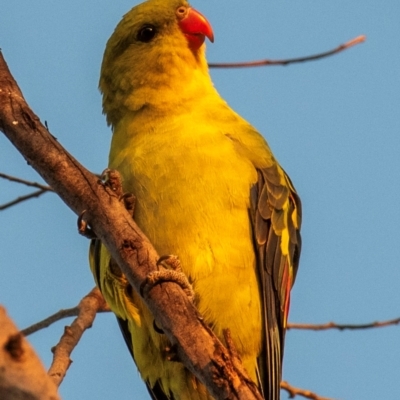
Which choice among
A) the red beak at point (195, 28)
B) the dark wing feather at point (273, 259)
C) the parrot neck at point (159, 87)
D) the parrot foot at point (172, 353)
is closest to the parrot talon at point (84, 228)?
the parrot foot at point (172, 353)

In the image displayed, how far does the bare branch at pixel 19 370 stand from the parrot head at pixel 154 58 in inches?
119

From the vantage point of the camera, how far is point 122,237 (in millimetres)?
3229

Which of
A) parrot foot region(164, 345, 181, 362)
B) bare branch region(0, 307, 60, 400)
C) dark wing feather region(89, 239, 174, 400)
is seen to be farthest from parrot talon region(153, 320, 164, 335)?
bare branch region(0, 307, 60, 400)

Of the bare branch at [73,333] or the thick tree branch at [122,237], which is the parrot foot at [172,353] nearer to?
the thick tree branch at [122,237]

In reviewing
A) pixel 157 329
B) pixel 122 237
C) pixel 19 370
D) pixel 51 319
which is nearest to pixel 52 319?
pixel 51 319

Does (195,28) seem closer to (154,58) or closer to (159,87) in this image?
(154,58)

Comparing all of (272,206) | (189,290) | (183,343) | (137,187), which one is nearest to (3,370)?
(183,343)

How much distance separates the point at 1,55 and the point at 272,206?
1.82 metres

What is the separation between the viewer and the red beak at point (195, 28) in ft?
15.9

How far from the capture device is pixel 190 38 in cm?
487

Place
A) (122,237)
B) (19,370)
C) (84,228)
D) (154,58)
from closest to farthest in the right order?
1. (19,370)
2. (122,237)
3. (84,228)
4. (154,58)

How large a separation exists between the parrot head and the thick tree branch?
4.92ft

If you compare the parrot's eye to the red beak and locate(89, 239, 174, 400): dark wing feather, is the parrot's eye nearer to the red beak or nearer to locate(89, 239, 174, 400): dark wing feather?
the red beak

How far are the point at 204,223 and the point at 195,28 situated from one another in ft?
5.02
